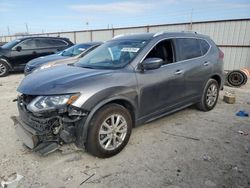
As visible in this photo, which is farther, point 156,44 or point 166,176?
point 156,44

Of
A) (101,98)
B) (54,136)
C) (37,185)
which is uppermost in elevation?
(101,98)

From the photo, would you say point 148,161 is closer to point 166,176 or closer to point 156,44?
point 166,176

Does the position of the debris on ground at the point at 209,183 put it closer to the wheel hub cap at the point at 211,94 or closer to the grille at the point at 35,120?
the grille at the point at 35,120

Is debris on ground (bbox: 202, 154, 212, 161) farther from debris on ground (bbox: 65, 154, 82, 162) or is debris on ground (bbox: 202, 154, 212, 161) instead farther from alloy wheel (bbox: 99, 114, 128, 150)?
debris on ground (bbox: 65, 154, 82, 162)

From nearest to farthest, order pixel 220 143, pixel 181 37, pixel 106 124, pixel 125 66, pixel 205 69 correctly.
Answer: pixel 106 124
pixel 125 66
pixel 220 143
pixel 181 37
pixel 205 69

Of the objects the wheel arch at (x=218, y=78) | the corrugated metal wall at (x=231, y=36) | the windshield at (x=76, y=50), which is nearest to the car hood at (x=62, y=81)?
the wheel arch at (x=218, y=78)

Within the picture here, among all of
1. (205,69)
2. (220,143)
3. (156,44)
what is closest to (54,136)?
(156,44)

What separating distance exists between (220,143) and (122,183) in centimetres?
186

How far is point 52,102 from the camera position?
9.16ft

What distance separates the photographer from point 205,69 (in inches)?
184

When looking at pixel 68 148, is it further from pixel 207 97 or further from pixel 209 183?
pixel 207 97

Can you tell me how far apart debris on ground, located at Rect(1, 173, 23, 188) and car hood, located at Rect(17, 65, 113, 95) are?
3.44 feet

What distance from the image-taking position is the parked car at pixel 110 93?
2826 mm

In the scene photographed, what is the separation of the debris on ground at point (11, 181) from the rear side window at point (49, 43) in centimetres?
894
